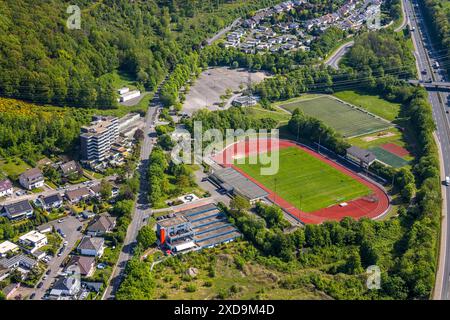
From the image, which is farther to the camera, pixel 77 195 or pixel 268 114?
pixel 268 114

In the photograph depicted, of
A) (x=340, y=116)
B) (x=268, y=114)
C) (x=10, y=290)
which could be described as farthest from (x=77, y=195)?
(x=340, y=116)

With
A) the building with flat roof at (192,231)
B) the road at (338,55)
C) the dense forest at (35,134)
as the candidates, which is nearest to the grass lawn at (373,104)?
the road at (338,55)

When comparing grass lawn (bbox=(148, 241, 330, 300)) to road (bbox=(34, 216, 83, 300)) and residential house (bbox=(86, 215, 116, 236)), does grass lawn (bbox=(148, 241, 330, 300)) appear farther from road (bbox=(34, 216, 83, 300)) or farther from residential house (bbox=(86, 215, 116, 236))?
road (bbox=(34, 216, 83, 300))

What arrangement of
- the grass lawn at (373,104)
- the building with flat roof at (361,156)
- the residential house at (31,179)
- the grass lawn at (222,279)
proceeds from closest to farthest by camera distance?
the grass lawn at (222,279) < the residential house at (31,179) < the building with flat roof at (361,156) < the grass lawn at (373,104)

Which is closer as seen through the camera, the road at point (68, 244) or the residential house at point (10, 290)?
the residential house at point (10, 290)

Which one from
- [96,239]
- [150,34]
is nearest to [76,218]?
[96,239]

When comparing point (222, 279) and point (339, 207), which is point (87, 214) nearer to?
point (222, 279)

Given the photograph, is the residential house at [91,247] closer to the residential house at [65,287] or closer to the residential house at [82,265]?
the residential house at [82,265]
